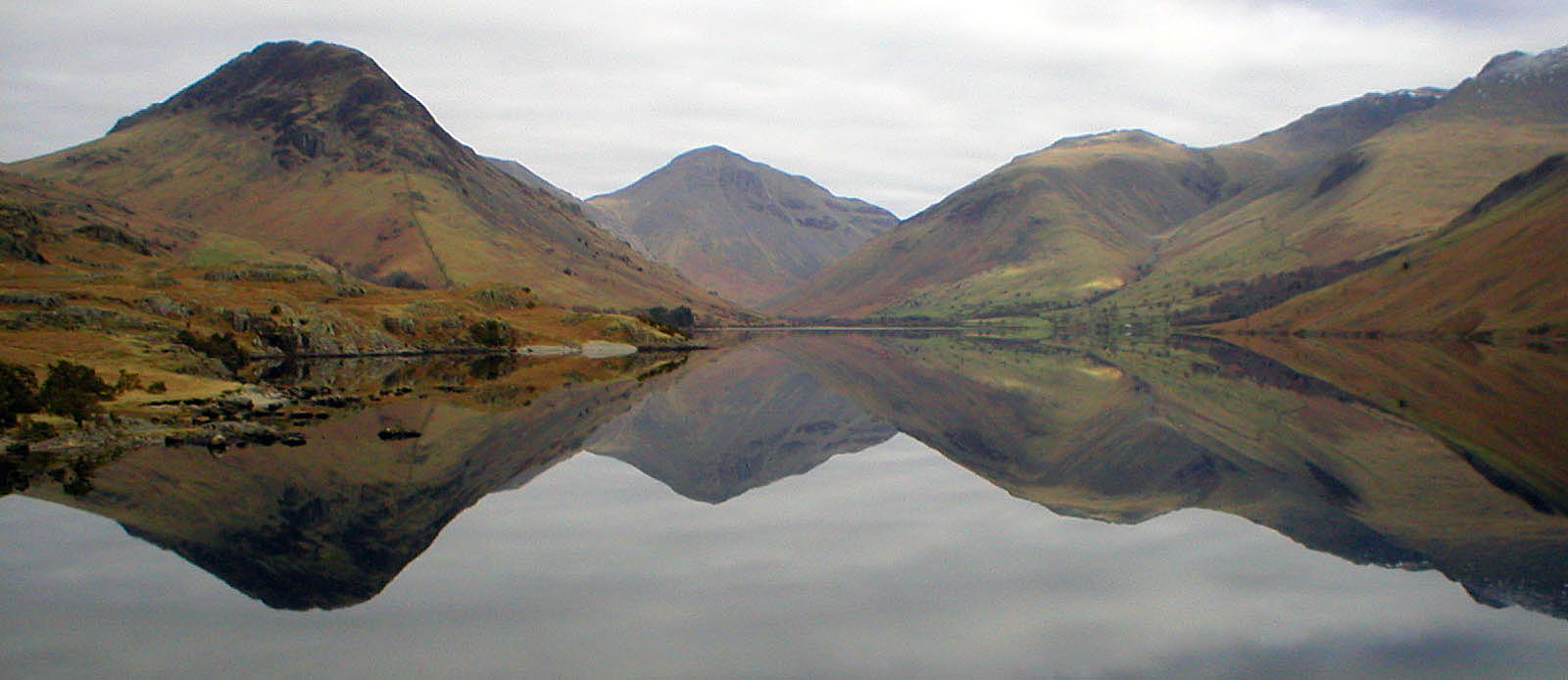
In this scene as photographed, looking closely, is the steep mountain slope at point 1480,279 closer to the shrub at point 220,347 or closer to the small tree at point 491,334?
the small tree at point 491,334

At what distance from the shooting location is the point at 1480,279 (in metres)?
154

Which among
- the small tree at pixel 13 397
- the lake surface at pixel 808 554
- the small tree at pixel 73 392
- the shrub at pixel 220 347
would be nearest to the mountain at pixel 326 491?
the lake surface at pixel 808 554

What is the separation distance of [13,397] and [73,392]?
2.24 m

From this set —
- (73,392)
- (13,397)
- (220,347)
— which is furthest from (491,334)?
(13,397)

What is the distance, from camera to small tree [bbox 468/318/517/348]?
117875mm

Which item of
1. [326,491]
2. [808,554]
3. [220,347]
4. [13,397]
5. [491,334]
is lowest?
[808,554]

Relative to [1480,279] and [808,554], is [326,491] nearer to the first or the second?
[808,554]

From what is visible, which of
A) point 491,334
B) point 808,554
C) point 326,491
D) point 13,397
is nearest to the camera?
point 808,554

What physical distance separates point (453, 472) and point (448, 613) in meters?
16.2

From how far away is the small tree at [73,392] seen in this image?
124ft

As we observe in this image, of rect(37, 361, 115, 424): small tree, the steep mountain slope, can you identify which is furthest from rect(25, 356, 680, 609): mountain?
the steep mountain slope

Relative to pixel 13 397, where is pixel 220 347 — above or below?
above

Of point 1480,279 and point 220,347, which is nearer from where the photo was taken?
point 220,347

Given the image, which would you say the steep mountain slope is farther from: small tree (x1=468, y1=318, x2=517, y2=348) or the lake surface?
small tree (x1=468, y1=318, x2=517, y2=348)
